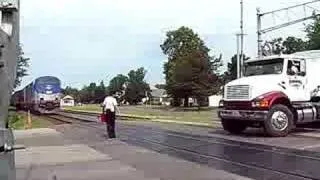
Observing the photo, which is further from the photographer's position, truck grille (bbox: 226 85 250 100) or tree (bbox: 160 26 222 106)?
tree (bbox: 160 26 222 106)

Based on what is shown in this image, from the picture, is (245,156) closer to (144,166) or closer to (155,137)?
(144,166)

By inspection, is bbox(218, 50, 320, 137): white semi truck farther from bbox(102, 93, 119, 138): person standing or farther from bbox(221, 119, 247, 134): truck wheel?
bbox(102, 93, 119, 138): person standing

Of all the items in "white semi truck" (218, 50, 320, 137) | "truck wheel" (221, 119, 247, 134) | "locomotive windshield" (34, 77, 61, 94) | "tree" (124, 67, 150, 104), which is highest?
"tree" (124, 67, 150, 104)

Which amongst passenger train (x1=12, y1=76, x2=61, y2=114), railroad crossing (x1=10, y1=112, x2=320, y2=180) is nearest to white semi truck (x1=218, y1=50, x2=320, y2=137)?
railroad crossing (x1=10, y1=112, x2=320, y2=180)

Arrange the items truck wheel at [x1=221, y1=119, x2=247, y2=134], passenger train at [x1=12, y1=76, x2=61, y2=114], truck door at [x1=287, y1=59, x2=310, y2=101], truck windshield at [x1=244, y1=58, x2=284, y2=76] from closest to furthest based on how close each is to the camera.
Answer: truck door at [x1=287, y1=59, x2=310, y2=101], truck windshield at [x1=244, y1=58, x2=284, y2=76], truck wheel at [x1=221, y1=119, x2=247, y2=134], passenger train at [x1=12, y1=76, x2=61, y2=114]

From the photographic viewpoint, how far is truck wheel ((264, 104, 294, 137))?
21219 mm

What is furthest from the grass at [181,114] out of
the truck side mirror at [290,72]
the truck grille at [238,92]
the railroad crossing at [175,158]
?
the railroad crossing at [175,158]

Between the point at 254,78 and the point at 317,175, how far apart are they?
36.6 ft

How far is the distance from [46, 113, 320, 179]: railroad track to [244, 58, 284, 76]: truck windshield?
3.66 metres

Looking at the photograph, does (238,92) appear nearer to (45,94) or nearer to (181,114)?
(181,114)

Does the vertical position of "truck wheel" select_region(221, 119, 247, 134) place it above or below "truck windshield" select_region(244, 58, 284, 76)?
below

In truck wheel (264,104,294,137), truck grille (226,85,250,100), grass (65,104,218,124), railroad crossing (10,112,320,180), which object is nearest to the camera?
railroad crossing (10,112,320,180)

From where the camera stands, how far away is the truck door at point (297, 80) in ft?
73.1

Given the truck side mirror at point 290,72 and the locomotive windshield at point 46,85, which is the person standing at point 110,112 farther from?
the locomotive windshield at point 46,85
